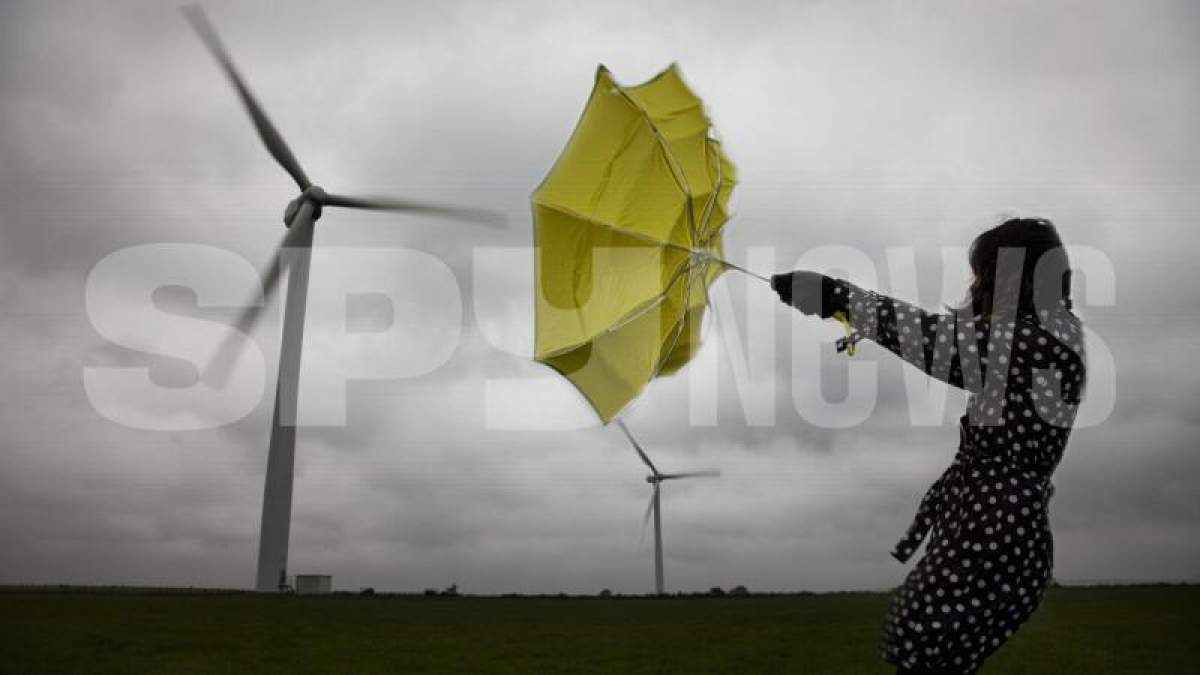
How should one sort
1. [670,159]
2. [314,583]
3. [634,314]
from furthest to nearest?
1. [314,583]
2. [670,159]
3. [634,314]

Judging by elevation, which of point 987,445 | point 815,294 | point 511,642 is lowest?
point 511,642

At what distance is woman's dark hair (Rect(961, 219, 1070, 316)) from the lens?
4594 millimetres

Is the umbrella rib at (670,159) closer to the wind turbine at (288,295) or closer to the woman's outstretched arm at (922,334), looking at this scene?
the woman's outstretched arm at (922,334)

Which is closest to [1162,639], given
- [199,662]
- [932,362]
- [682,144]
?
[199,662]

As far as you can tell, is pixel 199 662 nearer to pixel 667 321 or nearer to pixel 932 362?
pixel 667 321

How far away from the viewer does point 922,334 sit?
4.37m

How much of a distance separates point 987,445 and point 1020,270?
0.87 m

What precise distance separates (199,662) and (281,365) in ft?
42.9

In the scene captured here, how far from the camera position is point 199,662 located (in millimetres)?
30156

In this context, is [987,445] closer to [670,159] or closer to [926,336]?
[926,336]

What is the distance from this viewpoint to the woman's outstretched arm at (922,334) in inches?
172

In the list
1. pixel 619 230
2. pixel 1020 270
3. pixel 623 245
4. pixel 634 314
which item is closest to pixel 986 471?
pixel 1020 270

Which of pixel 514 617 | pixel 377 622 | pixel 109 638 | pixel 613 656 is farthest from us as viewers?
pixel 514 617

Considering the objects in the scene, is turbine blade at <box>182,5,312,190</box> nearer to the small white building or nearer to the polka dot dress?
the polka dot dress
